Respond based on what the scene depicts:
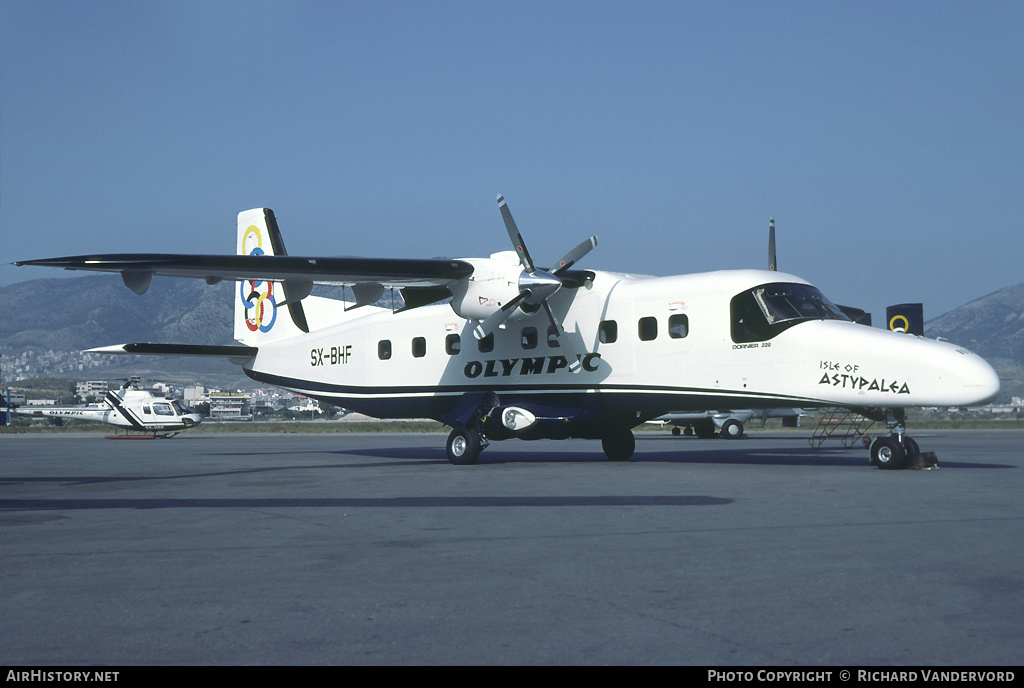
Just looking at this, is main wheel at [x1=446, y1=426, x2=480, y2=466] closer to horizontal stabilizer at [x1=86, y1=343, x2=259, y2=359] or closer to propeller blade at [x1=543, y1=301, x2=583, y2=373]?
propeller blade at [x1=543, y1=301, x2=583, y2=373]

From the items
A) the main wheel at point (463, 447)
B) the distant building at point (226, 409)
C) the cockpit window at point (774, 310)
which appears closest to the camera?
the cockpit window at point (774, 310)

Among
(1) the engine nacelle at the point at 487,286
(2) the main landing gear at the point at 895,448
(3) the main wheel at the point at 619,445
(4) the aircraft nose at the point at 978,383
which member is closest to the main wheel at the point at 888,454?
(2) the main landing gear at the point at 895,448

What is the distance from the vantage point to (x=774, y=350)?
16156 millimetres

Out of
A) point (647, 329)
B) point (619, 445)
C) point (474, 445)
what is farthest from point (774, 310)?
point (474, 445)

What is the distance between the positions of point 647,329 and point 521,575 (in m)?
11.9

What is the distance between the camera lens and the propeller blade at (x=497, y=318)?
59.7ft

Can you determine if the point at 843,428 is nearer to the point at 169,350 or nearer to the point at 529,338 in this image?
the point at 529,338

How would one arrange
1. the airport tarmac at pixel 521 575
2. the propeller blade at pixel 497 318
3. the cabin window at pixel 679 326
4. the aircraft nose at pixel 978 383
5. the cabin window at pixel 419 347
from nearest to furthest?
the airport tarmac at pixel 521 575
the aircraft nose at pixel 978 383
the cabin window at pixel 679 326
the propeller blade at pixel 497 318
the cabin window at pixel 419 347

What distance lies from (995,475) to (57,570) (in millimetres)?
13501

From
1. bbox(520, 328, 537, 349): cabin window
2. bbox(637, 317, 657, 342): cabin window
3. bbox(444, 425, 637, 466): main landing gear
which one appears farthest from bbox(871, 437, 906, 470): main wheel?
bbox(520, 328, 537, 349): cabin window

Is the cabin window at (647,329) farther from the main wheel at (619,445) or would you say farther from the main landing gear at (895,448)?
the main landing gear at (895,448)

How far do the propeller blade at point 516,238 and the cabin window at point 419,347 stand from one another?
3701 millimetres

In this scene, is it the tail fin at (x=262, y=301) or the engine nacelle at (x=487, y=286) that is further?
the tail fin at (x=262, y=301)

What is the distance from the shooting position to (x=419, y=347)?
70.4 feet
